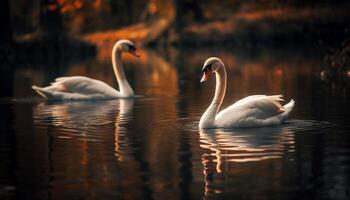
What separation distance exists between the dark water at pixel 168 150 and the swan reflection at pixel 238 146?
1 centimetres

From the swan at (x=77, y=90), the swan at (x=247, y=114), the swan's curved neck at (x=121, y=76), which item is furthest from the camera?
the swan's curved neck at (x=121, y=76)

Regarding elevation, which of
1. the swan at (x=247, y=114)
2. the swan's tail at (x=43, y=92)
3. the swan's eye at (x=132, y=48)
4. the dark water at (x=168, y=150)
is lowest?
the dark water at (x=168, y=150)

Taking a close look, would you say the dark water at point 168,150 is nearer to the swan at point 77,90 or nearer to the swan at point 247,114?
the swan at point 247,114

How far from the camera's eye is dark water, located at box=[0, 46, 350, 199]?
406 inches

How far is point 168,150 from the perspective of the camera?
13.2 metres

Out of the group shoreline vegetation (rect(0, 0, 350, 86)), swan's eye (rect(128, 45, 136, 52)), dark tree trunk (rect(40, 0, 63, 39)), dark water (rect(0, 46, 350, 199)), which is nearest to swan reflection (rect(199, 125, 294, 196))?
dark water (rect(0, 46, 350, 199))

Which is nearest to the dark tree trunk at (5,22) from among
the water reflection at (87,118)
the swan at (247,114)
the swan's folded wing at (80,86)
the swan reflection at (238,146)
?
the swan's folded wing at (80,86)

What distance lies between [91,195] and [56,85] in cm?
1284

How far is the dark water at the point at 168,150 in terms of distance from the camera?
10.3m

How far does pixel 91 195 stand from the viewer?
395 inches

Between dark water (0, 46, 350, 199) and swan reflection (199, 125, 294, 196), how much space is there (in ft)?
0.04

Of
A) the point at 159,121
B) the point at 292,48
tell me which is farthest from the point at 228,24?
the point at 159,121

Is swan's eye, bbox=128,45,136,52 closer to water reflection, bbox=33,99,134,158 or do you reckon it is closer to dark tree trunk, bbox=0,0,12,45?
water reflection, bbox=33,99,134,158

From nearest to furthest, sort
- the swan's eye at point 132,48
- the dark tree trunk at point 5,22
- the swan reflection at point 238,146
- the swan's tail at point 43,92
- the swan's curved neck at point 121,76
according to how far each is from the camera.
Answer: the swan reflection at point 238,146
the swan's tail at point 43,92
the swan's curved neck at point 121,76
the swan's eye at point 132,48
the dark tree trunk at point 5,22
